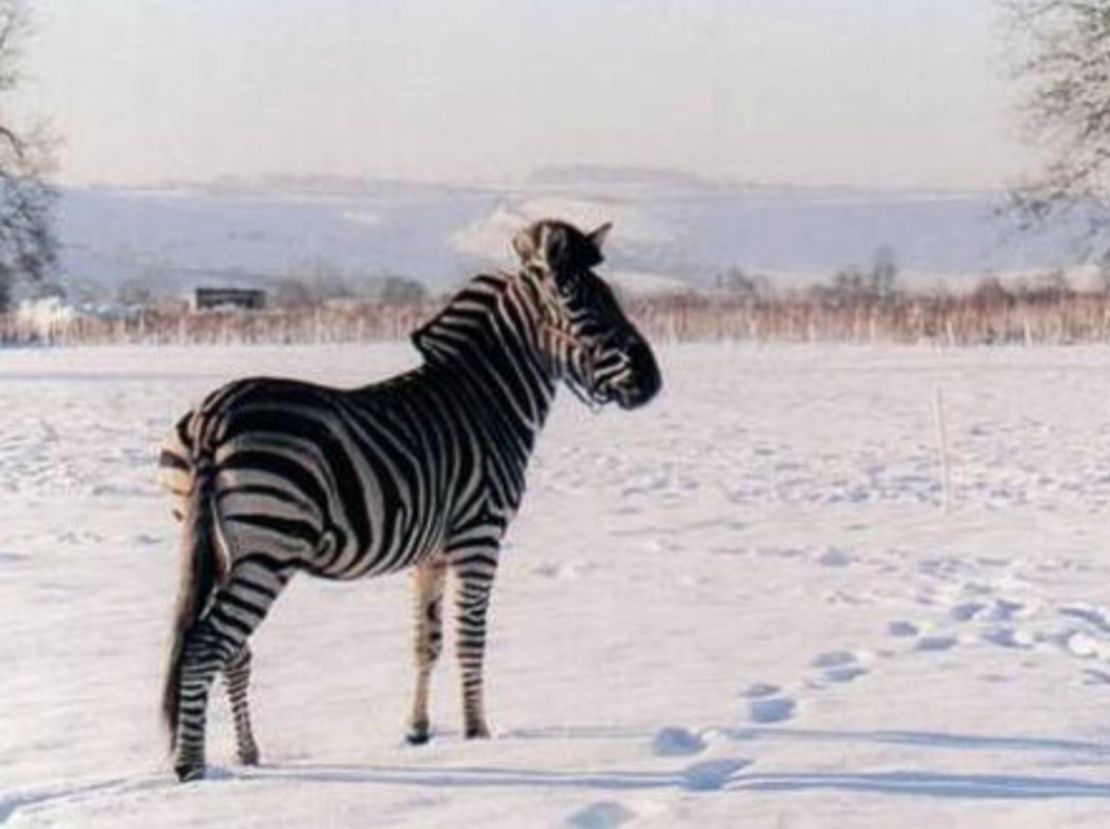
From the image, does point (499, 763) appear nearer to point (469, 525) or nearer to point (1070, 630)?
point (469, 525)

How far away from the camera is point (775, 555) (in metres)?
12.4

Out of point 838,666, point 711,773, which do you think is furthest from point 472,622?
point 838,666

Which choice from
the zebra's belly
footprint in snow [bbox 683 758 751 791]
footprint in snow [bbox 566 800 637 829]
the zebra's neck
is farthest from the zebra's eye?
footprint in snow [bbox 566 800 637 829]

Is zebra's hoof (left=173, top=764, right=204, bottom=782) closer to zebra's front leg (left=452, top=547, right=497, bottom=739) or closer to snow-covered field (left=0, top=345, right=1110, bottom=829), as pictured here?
snow-covered field (left=0, top=345, right=1110, bottom=829)

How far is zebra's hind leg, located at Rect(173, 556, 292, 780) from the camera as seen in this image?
5759 millimetres

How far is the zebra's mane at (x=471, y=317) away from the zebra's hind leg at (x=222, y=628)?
4.37ft

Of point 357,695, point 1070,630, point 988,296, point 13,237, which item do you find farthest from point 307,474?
point 988,296

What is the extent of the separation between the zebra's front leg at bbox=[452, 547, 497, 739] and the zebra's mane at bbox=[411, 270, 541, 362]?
31.2 inches

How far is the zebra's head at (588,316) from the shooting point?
655 cm

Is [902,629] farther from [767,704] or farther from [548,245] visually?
Answer: [548,245]

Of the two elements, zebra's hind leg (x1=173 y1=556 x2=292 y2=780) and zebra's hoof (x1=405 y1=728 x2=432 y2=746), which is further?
zebra's hoof (x1=405 y1=728 x2=432 y2=746)

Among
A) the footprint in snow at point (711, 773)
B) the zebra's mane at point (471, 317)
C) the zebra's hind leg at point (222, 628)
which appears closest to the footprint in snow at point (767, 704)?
the footprint in snow at point (711, 773)

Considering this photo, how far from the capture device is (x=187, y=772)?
5902 mm

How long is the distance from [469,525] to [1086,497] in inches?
420
